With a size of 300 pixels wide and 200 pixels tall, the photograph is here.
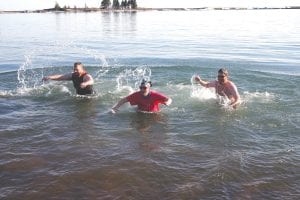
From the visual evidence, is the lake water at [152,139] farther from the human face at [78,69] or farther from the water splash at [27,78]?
the human face at [78,69]

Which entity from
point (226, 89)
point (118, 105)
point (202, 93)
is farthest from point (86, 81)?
point (226, 89)

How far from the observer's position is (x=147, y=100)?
447 inches

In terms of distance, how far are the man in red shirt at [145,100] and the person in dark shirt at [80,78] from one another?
2039 millimetres

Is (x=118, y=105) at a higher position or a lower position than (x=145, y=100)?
lower

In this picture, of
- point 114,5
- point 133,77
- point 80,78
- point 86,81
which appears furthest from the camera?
point 114,5

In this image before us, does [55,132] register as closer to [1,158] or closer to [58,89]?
[1,158]

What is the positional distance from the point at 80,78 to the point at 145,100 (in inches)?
117

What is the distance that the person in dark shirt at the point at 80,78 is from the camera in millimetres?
12990

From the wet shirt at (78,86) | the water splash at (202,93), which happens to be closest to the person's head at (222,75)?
the water splash at (202,93)

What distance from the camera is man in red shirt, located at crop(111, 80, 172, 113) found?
434 inches

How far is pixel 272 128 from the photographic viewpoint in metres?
10.2

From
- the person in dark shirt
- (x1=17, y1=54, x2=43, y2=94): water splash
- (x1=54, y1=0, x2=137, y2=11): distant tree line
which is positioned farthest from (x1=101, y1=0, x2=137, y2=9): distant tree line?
the person in dark shirt

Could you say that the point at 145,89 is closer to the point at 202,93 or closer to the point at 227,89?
the point at 227,89

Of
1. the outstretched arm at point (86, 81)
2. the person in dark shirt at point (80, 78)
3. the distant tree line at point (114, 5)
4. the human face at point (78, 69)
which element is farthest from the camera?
the distant tree line at point (114, 5)
